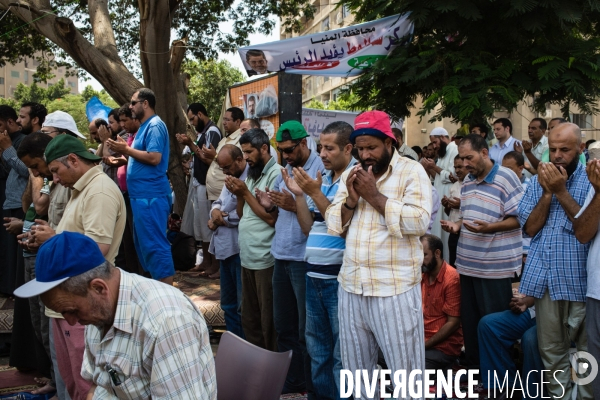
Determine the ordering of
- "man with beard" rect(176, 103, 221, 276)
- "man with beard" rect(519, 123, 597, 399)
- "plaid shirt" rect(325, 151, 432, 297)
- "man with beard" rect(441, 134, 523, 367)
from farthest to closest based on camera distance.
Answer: "man with beard" rect(176, 103, 221, 276)
"man with beard" rect(441, 134, 523, 367)
"man with beard" rect(519, 123, 597, 399)
"plaid shirt" rect(325, 151, 432, 297)

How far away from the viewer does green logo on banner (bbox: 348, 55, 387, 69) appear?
7672 mm

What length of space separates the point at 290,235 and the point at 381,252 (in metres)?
1.20

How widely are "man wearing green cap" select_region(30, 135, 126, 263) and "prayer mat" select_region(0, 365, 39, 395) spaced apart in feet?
6.40

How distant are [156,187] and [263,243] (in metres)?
1.26

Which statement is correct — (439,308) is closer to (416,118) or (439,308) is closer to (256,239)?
(256,239)

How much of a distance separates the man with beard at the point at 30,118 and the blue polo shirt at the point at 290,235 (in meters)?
3.17

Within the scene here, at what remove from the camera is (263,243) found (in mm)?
4855

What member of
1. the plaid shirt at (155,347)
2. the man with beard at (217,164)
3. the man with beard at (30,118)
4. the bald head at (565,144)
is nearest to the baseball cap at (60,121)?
the man with beard at (30,118)

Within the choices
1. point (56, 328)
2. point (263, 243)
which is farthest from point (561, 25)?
point (56, 328)

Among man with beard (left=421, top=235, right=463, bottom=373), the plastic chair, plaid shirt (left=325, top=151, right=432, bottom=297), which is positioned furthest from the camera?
man with beard (left=421, top=235, right=463, bottom=373)

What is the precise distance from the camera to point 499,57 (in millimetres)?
6484

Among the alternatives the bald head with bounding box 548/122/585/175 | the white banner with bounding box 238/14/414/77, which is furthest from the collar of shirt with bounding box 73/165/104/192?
the white banner with bounding box 238/14/414/77

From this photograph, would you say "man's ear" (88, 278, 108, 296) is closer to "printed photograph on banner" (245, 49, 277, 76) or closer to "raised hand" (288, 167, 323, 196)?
"raised hand" (288, 167, 323, 196)

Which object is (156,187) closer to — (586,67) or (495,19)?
(495,19)
